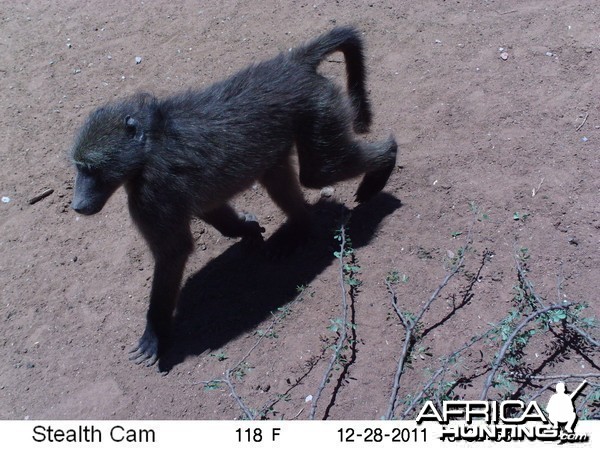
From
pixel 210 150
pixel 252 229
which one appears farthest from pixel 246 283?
pixel 210 150

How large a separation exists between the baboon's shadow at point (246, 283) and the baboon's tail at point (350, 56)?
63 centimetres

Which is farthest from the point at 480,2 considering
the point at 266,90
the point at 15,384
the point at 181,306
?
the point at 15,384

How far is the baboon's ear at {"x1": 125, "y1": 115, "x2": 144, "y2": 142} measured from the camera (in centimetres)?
372

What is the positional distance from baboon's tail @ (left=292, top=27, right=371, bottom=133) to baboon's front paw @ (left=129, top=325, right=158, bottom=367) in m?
2.04

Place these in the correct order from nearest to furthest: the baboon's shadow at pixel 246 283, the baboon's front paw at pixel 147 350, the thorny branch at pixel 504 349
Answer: the thorny branch at pixel 504 349 < the baboon's front paw at pixel 147 350 < the baboon's shadow at pixel 246 283

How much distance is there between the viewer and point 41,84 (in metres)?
6.09

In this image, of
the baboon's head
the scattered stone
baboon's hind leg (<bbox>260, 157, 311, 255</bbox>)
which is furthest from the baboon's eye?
the scattered stone

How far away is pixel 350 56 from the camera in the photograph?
4520 millimetres

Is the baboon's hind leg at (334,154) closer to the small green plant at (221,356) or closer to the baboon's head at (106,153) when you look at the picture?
the baboon's head at (106,153)

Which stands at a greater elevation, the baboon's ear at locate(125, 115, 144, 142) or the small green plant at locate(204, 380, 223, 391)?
the baboon's ear at locate(125, 115, 144, 142)

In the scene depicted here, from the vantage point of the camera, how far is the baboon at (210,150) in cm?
376

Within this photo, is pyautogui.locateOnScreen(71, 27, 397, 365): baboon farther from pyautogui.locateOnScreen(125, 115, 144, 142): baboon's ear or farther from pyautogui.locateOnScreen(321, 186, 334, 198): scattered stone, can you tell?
pyautogui.locateOnScreen(321, 186, 334, 198): scattered stone

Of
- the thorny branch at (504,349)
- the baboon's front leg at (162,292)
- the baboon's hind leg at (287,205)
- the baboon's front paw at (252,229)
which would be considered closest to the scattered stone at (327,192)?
the baboon's hind leg at (287,205)

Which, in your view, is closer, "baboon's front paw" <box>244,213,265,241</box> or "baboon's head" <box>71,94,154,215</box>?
"baboon's head" <box>71,94,154,215</box>
